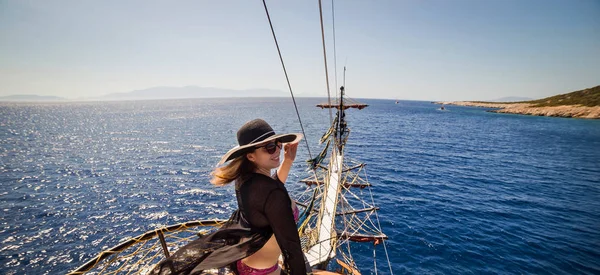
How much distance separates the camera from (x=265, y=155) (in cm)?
279

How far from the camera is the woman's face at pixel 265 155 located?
277 cm

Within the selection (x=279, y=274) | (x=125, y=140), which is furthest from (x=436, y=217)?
(x=125, y=140)

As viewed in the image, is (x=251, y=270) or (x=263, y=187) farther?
(x=251, y=270)

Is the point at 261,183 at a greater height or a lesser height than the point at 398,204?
greater

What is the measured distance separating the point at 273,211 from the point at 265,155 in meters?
0.65

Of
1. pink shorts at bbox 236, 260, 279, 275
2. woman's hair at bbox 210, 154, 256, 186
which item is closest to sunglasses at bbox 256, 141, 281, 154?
woman's hair at bbox 210, 154, 256, 186

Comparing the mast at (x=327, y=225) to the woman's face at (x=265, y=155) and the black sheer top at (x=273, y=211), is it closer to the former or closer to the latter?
the black sheer top at (x=273, y=211)

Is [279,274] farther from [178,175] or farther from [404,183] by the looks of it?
[178,175]

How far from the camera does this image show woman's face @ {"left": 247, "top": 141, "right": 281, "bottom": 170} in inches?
109

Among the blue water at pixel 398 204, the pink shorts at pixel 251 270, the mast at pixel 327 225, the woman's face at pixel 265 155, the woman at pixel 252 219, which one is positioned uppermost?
the woman's face at pixel 265 155

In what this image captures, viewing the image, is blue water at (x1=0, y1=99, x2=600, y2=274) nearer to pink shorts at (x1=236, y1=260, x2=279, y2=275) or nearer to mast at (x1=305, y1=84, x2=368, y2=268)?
mast at (x1=305, y1=84, x2=368, y2=268)

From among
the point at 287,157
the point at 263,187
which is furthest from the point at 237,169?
the point at 287,157

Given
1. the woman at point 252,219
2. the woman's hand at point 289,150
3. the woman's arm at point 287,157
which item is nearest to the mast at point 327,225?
the woman's arm at point 287,157

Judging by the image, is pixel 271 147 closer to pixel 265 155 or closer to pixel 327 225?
pixel 265 155
